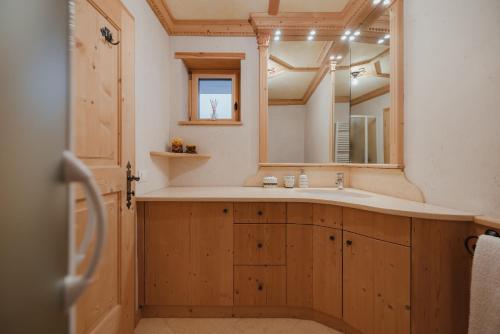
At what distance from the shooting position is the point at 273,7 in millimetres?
2129

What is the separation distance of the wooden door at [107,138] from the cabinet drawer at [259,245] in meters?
0.72

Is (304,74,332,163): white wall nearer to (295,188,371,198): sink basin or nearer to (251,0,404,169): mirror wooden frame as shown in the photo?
(251,0,404,169): mirror wooden frame

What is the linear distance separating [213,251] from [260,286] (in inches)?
17.0

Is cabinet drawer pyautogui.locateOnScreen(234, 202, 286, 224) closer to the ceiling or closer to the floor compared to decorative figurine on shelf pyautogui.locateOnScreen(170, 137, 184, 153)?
closer to the floor

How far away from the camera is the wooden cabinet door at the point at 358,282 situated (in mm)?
1473

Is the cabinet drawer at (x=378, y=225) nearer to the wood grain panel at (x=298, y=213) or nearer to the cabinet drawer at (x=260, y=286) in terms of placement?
the wood grain panel at (x=298, y=213)

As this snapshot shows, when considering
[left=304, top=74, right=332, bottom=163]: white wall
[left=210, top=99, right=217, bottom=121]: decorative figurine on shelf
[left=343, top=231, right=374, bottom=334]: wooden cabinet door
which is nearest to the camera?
[left=343, top=231, right=374, bottom=334]: wooden cabinet door

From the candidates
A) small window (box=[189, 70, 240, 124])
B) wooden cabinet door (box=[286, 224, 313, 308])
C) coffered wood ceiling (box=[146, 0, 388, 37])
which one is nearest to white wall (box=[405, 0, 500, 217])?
coffered wood ceiling (box=[146, 0, 388, 37])

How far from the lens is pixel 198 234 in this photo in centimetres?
179

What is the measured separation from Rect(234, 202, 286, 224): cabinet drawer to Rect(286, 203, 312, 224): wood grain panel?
0.04 meters

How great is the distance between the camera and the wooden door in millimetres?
1068

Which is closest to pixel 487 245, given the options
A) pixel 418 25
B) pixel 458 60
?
pixel 458 60

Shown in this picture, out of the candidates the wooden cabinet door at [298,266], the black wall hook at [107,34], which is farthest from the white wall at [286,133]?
the black wall hook at [107,34]

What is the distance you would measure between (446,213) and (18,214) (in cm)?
167
